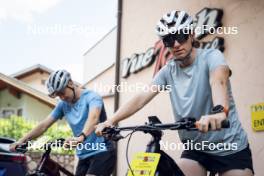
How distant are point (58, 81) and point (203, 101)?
2004 millimetres

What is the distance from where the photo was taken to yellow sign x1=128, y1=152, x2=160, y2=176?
270cm

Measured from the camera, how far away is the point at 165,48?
6609 millimetres

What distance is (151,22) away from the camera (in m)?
7.54

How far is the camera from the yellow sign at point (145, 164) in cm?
270

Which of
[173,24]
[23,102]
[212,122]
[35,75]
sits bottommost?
[212,122]

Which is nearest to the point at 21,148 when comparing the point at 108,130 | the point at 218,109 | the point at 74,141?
the point at 74,141

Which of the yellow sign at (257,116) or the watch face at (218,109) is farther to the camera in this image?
the yellow sign at (257,116)

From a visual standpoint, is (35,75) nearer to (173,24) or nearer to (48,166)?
(48,166)

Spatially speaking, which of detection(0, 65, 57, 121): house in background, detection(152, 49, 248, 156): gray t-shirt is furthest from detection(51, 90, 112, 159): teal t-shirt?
detection(0, 65, 57, 121): house in background

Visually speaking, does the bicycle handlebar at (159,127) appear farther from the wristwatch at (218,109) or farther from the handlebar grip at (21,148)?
the handlebar grip at (21,148)

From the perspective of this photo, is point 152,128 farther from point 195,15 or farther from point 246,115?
point 195,15

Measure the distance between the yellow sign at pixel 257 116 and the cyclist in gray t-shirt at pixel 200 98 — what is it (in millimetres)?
1592

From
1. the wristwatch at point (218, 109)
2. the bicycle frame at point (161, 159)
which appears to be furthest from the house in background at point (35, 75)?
the wristwatch at point (218, 109)

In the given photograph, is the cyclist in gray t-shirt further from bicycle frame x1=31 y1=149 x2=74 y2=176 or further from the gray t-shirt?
bicycle frame x1=31 y1=149 x2=74 y2=176
